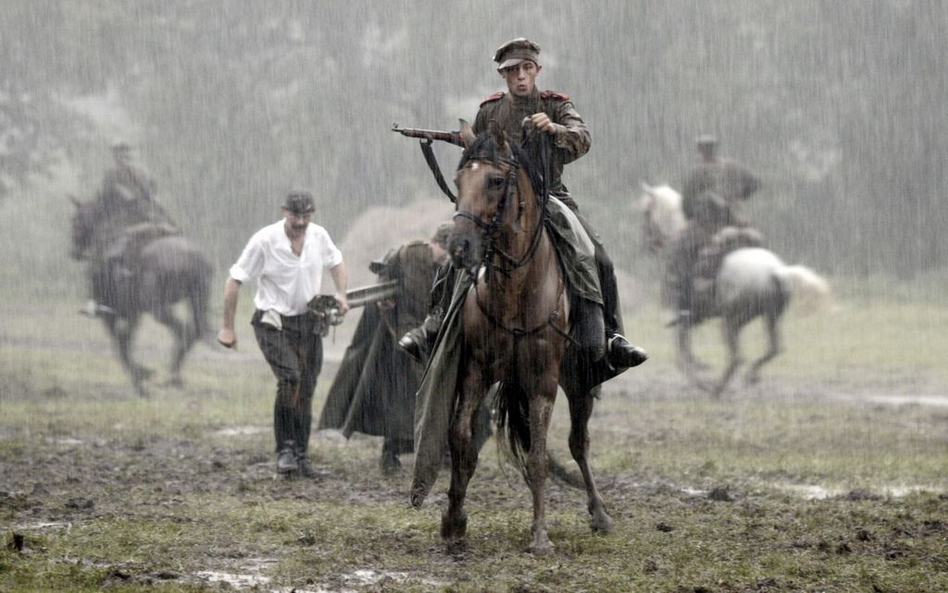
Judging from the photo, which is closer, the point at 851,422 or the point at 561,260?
the point at 561,260

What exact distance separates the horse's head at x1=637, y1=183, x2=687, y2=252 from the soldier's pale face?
11.2 meters

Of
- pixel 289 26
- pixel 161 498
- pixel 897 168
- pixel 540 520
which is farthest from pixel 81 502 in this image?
pixel 289 26

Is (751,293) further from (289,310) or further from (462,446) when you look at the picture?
(462,446)

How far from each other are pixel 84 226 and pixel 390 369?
8912mm

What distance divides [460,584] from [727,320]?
1209 cm

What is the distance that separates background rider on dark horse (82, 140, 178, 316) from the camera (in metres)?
18.9

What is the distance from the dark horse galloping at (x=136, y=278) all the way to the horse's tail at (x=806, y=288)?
721cm

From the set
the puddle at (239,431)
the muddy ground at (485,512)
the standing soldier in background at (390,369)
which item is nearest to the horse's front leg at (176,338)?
the muddy ground at (485,512)

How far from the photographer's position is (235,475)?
11.2m

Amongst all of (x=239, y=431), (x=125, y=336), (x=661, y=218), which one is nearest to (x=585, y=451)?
(x=239, y=431)

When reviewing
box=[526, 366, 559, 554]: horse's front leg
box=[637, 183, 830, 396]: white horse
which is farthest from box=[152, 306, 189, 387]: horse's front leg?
box=[526, 366, 559, 554]: horse's front leg

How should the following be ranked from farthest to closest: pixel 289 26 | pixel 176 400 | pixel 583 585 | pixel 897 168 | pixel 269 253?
1. pixel 289 26
2. pixel 897 168
3. pixel 176 400
4. pixel 269 253
5. pixel 583 585

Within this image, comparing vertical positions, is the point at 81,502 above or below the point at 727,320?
below

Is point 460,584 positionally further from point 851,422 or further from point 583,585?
point 851,422
